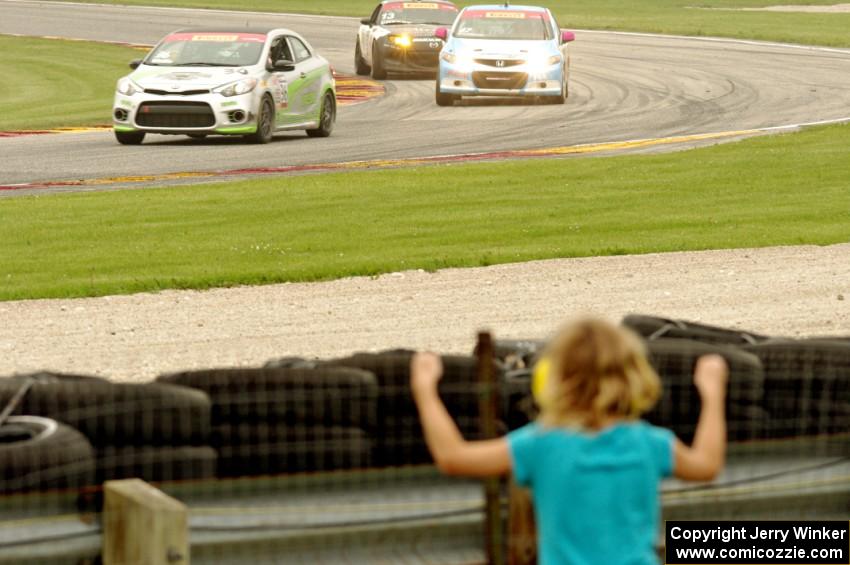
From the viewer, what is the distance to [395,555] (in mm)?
5270

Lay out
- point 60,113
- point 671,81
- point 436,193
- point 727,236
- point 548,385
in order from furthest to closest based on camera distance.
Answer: point 671,81
point 60,113
point 436,193
point 727,236
point 548,385

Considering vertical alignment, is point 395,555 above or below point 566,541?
below

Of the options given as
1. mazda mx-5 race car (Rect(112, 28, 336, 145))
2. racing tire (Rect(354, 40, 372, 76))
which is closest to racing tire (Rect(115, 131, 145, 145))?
mazda mx-5 race car (Rect(112, 28, 336, 145))

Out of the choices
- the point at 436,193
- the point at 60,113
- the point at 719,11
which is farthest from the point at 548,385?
the point at 719,11

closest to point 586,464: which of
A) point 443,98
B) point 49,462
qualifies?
point 49,462

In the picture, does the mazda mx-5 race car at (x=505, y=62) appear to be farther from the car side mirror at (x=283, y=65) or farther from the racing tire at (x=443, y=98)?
the car side mirror at (x=283, y=65)

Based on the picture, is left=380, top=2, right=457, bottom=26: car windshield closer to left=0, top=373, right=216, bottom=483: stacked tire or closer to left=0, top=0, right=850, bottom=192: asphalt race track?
left=0, top=0, right=850, bottom=192: asphalt race track

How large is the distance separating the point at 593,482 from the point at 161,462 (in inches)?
81.9

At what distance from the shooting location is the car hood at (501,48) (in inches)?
1098

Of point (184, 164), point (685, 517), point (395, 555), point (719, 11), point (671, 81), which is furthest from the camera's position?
point (719, 11)

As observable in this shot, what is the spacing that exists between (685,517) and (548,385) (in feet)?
7.48

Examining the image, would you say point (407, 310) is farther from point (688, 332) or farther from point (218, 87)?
point (218, 87)

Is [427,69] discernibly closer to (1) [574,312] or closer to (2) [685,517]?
(1) [574,312]

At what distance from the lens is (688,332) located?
686 centimetres
